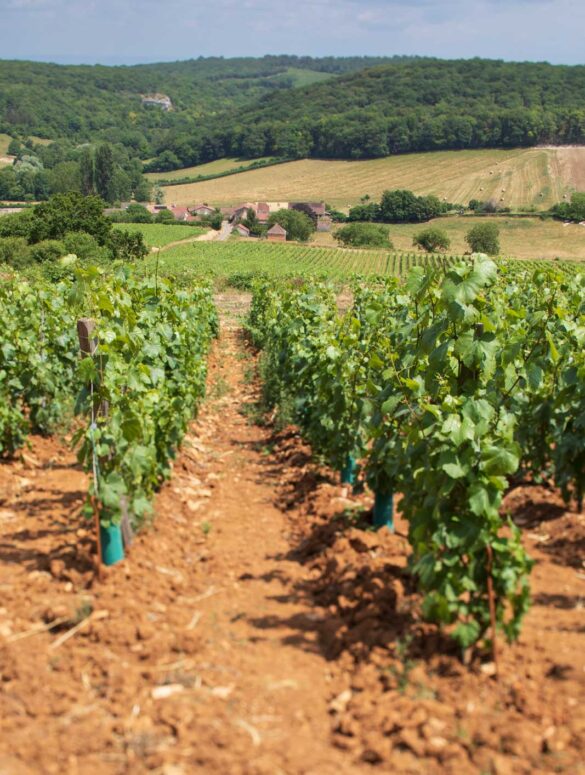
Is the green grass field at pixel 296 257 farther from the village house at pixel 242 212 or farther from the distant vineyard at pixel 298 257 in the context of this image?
the village house at pixel 242 212

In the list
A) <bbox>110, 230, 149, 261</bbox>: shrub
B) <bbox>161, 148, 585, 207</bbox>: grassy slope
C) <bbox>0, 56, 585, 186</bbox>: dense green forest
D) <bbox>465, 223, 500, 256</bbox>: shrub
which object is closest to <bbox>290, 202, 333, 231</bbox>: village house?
<bbox>161, 148, 585, 207</bbox>: grassy slope

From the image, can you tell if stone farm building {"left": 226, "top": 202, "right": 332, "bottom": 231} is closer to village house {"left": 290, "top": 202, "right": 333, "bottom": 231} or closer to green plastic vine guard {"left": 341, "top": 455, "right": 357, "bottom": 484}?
village house {"left": 290, "top": 202, "right": 333, "bottom": 231}

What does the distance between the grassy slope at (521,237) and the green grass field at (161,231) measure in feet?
51.1

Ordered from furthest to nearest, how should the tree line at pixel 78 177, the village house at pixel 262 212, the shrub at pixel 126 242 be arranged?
the tree line at pixel 78 177
the village house at pixel 262 212
the shrub at pixel 126 242

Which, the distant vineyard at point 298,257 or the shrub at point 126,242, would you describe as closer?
the shrub at point 126,242

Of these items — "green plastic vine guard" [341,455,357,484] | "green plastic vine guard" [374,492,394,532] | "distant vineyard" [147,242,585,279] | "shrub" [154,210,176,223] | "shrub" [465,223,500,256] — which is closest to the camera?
"green plastic vine guard" [374,492,394,532]

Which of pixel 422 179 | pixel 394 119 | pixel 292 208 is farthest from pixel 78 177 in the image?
pixel 394 119

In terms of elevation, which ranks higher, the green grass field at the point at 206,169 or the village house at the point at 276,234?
the green grass field at the point at 206,169

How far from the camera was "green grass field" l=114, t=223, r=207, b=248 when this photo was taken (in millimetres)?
74438

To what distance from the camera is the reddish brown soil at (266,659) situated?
3.52 metres

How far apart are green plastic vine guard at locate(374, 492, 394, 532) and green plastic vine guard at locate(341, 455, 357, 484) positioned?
53.4 inches

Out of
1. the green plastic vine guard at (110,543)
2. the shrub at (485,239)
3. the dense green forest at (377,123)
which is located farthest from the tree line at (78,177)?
the green plastic vine guard at (110,543)

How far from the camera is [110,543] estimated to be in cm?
541

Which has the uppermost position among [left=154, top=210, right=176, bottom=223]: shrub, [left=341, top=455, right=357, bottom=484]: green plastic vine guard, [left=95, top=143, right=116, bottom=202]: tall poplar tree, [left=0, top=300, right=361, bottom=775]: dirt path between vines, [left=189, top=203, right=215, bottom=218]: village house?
[left=95, top=143, right=116, bottom=202]: tall poplar tree
